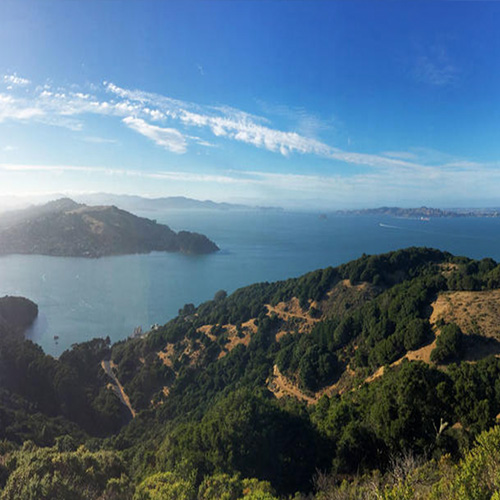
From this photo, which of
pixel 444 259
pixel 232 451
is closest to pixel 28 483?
pixel 232 451

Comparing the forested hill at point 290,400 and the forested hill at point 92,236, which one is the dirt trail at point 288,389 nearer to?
the forested hill at point 290,400

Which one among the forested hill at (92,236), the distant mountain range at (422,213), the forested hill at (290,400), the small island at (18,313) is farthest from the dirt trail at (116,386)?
the distant mountain range at (422,213)

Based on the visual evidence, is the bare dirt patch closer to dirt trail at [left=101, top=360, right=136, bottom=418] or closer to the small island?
dirt trail at [left=101, top=360, right=136, bottom=418]

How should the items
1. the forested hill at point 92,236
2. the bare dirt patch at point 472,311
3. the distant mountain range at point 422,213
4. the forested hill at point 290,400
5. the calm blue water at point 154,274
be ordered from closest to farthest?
the forested hill at point 290,400
the bare dirt patch at point 472,311
the calm blue water at point 154,274
the forested hill at point 92,236
the distant mountain range at point 422,213

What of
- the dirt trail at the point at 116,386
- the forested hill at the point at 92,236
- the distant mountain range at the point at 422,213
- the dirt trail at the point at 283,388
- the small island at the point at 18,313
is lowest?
the dirt trail at the point at 116,386

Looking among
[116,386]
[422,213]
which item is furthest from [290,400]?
[422,213]

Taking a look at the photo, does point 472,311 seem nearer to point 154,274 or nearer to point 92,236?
point 154,274
